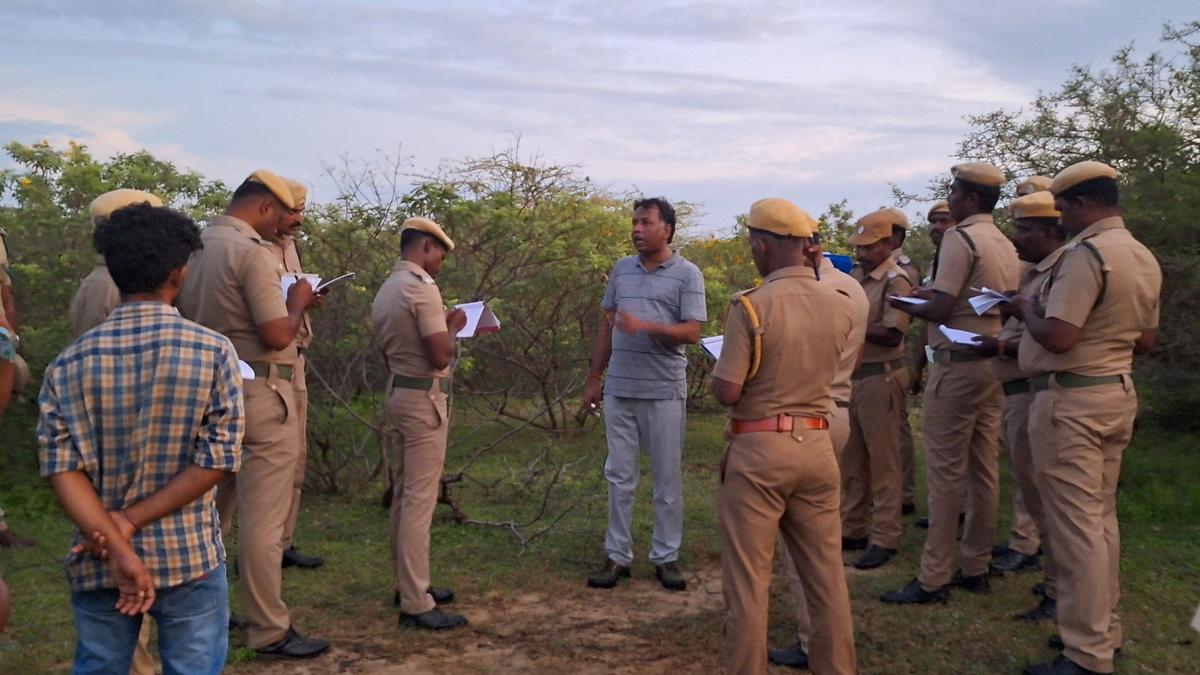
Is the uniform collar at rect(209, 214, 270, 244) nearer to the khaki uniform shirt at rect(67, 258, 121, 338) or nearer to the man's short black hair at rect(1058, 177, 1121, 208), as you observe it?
the khaki uniform shirt at rect(67, 258, 121, 338)

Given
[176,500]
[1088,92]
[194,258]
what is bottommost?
[176,500]

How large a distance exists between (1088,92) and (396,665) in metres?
7.66

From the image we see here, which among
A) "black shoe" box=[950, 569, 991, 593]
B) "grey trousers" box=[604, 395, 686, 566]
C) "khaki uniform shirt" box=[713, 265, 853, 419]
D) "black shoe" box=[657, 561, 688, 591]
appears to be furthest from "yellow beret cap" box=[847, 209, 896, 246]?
"khaki uniform shirt" box=[713, 265, 853, 419]

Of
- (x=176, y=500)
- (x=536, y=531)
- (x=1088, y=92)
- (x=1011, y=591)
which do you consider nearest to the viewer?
(x=176, y=500)

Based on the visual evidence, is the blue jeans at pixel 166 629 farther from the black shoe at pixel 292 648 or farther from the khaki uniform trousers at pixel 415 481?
the khaki uniform trousers at pixel 415 481

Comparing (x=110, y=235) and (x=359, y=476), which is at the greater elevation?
(x=110, y=235)

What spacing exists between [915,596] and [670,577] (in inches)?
54.2

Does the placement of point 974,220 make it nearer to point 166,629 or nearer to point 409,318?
point 409,318

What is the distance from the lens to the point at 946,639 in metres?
5.32

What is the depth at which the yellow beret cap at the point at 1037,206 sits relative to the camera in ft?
18.9

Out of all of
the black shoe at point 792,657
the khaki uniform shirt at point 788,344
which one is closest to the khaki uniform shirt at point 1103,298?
the khaki uniform shirt at point 788,344

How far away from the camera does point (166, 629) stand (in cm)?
310

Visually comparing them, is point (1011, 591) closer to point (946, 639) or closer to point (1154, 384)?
point (946, 639)

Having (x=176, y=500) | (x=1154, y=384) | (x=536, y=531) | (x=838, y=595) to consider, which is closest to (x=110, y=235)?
(x=176, y=500)
